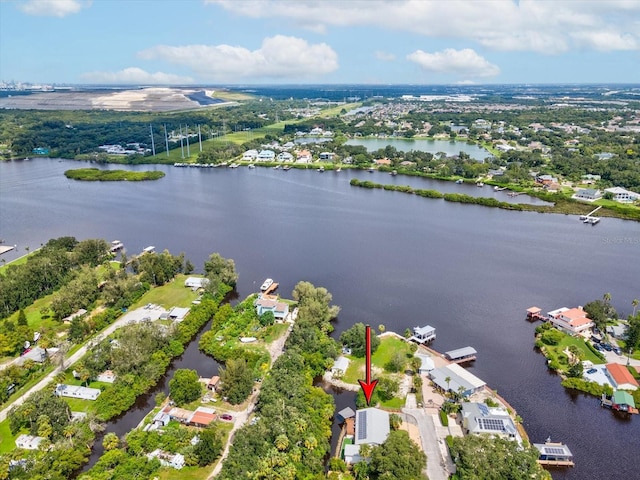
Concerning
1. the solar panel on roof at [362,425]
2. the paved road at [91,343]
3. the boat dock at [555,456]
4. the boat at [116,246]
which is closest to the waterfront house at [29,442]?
the paved road at [91,343]

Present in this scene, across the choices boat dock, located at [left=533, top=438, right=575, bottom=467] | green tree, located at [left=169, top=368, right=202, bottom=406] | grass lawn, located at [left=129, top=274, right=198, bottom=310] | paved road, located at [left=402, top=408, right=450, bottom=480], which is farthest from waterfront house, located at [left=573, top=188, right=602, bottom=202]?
green tree, located at [left=169, top=368, right=202, bottom=406]

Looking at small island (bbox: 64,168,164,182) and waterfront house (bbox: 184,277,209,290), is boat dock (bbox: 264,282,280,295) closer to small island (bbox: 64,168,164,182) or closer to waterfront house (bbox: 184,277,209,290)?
waterfront house (bbox: 184,277,209,290)

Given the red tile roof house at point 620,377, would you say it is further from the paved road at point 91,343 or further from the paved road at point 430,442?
the paved road at point 91,343

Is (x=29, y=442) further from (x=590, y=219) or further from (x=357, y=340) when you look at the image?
(x=590, y=219)

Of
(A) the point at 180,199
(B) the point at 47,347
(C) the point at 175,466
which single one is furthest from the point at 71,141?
(C) the point at 175,466

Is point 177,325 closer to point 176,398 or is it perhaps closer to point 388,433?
point 176,398
